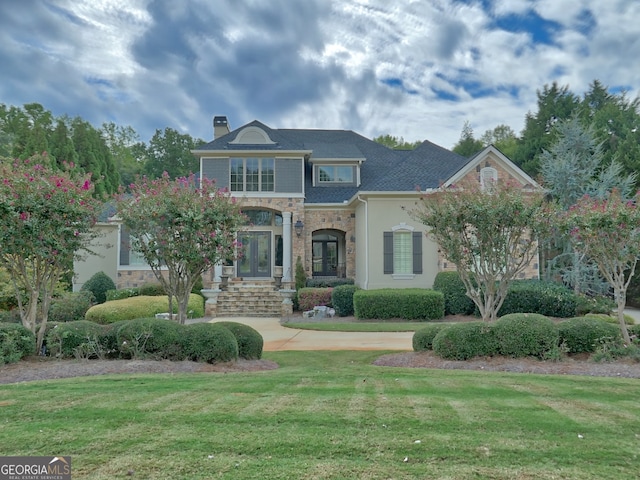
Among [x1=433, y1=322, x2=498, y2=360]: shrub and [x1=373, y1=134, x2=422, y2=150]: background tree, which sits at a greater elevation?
[x1=373, y1=134, x2=422, y2=150]: background tree

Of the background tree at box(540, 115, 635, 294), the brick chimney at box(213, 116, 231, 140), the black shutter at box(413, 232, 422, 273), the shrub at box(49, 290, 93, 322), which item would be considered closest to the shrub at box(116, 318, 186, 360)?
the shrub at box(49, 290, 93, 322)

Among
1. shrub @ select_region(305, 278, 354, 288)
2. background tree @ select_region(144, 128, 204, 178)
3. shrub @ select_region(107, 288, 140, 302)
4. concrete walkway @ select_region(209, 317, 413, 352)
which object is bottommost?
concrete walkway @ select_region(209, 317, 413, 352)

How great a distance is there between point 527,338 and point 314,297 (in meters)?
9.75

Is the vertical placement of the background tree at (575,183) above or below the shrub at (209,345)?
above

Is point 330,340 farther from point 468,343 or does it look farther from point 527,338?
point 527,338

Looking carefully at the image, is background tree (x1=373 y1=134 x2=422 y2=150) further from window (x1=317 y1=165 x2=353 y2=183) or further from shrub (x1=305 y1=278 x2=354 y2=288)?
shrub (x1=305 y1=278 x2=354 y2=288)

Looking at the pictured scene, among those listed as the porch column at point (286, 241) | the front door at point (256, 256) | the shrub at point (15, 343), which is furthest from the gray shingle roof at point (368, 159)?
the shrub at point (15, 343)

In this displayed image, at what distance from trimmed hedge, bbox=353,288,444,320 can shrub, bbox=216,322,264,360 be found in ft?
22.2

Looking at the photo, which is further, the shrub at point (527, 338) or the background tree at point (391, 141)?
the background tree at point (391, 141)

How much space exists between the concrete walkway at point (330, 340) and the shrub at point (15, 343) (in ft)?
14.0

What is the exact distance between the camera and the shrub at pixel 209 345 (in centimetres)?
713

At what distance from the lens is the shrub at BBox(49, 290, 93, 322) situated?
1398 cm

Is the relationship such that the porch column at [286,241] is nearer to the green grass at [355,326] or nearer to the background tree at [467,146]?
the green grass at [355,326]

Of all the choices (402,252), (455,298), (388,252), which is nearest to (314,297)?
(388,252)
